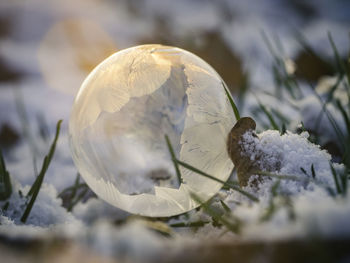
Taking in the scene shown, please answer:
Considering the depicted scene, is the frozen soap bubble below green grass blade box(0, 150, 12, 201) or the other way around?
the other way around

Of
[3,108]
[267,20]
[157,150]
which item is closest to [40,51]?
[3,108]

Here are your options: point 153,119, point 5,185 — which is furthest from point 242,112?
point 5,185

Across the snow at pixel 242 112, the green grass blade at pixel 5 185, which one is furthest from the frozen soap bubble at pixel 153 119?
the green grass blade at pixel 5 185

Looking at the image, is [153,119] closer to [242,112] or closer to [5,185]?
[5,185]

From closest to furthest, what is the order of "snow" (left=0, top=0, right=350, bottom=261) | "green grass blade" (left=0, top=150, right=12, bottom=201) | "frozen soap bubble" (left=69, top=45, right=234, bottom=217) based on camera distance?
"snow" (left=0, top=0, right=350, bottom=261) < "frozen soap bubble" (left=69, top=45, right=234, bottom=217) < "green grass blade" (left=0, top=150, right=12, bottom=201)

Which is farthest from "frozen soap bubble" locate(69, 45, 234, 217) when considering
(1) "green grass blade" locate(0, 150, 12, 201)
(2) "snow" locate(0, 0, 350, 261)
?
(1) "green grass blade" locate(0, 150, 12, 201)

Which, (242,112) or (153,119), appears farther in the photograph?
(242,112)

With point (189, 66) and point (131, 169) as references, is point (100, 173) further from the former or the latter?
point (189, 66)

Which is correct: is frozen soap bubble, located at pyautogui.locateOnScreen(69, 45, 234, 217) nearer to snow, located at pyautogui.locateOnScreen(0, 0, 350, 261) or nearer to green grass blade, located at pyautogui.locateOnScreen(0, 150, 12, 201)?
snow, located at pyautogui.locateOnScreen(0, 0, 350, 261)

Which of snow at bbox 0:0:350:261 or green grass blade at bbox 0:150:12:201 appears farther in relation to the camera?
green grass blade at bbox 0:150:12:201

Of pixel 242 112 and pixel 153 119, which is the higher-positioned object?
pixel 153 119
